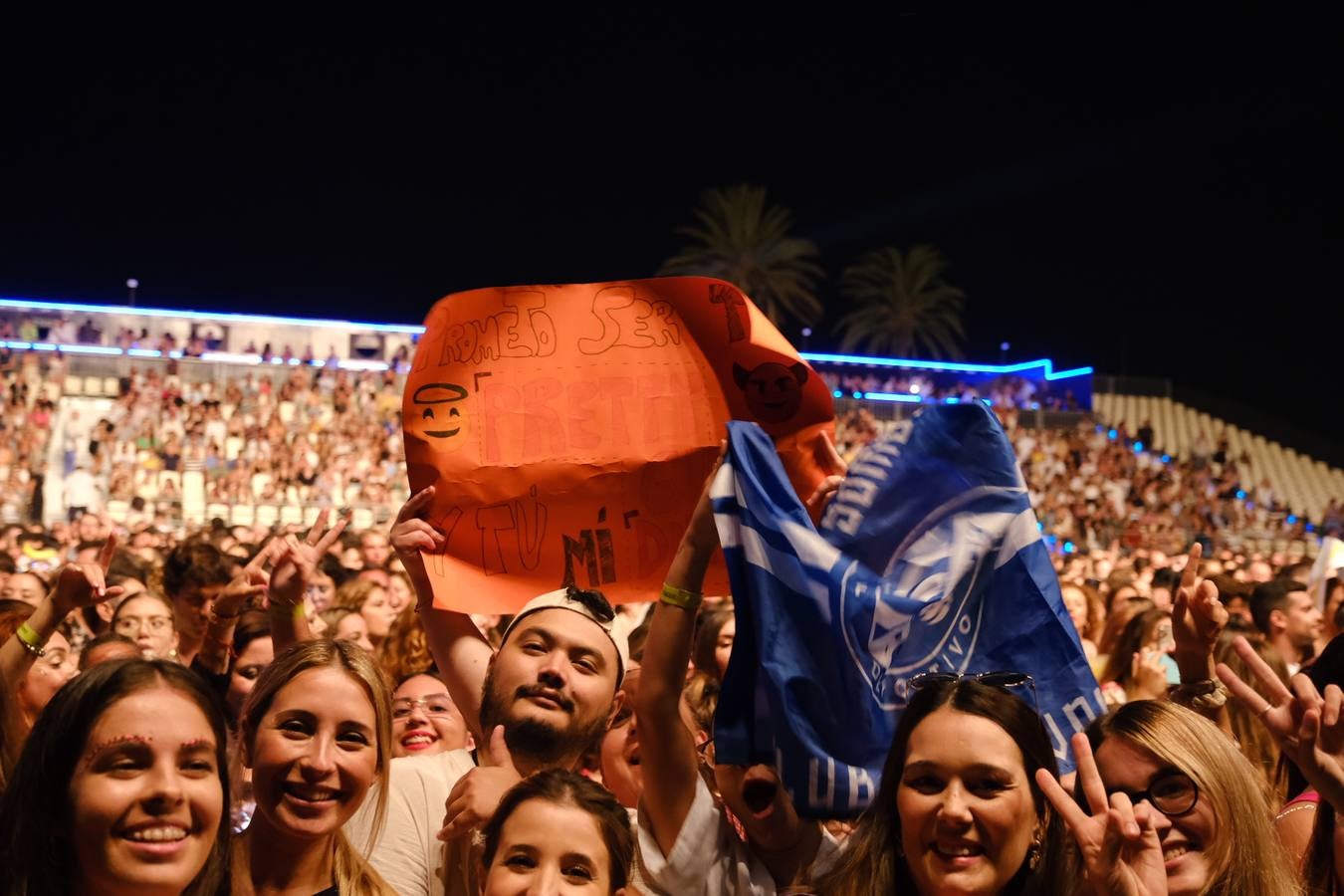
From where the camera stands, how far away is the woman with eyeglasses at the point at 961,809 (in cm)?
269

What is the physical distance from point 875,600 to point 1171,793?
72 cm

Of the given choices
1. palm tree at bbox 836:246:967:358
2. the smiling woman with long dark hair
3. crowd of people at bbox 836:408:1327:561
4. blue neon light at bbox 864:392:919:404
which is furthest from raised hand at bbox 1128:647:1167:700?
palm tree at bbox 836:246:967:358

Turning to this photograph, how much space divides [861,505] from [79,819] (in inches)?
68.8

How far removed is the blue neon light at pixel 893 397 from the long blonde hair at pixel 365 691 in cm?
2839

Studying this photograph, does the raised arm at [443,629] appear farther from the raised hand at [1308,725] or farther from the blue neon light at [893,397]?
the blue neon light at [893,397]

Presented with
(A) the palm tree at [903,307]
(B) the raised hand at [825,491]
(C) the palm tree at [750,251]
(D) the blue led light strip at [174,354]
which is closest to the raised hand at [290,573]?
(B) the raised hand at [825,491]

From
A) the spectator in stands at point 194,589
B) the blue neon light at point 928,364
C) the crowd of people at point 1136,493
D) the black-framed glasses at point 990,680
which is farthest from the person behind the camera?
the blue neon light at point 928,364

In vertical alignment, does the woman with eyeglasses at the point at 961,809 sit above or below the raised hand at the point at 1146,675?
below

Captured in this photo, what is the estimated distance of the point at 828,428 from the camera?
172 inches

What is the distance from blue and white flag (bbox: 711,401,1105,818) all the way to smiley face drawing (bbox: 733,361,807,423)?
35.2 inches

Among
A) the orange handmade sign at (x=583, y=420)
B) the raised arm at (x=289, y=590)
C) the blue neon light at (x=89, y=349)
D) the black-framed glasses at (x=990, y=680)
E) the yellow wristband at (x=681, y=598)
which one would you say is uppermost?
the blue neon light at (x=89, y=349)

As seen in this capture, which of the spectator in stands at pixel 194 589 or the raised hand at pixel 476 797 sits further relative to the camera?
the spectator in stands at pixel 194 589

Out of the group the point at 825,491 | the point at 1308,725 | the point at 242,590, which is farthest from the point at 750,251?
the point at 1308,725

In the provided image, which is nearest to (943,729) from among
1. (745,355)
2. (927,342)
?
(745,355)
